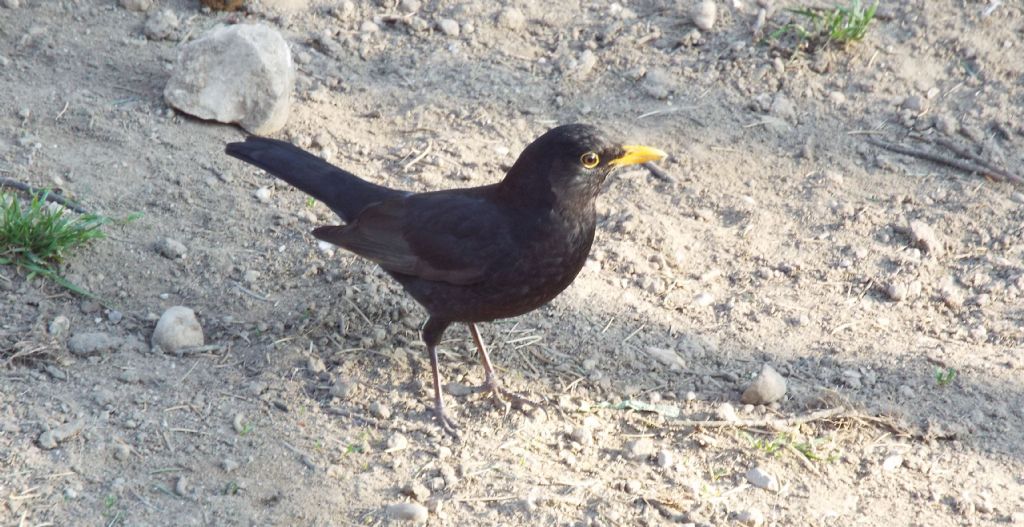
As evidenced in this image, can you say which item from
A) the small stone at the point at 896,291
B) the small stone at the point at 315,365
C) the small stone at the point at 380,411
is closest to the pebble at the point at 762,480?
the small stone at the point at 380,411

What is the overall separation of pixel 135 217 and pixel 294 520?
7.18 ft

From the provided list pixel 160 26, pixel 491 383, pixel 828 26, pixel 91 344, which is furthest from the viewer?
pixel 828 26

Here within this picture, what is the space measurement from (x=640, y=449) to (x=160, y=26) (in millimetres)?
4309

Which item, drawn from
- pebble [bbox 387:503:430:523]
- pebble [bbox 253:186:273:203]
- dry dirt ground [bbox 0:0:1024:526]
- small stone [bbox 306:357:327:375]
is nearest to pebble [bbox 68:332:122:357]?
dry dirt ground [bbox 0:0:1024:526]

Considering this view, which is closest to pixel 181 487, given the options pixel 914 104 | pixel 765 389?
pixel 765 389

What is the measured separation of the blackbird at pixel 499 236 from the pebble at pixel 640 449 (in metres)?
0.54

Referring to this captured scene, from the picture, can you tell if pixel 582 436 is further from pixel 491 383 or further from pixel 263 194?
pixel 263 194

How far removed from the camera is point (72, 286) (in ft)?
17.0

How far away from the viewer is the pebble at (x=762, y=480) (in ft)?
15.1

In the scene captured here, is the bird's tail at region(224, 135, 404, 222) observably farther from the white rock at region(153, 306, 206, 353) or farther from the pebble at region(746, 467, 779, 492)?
the pebble at region(746, 467, 779, 492)

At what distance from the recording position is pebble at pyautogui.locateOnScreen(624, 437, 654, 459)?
4.75 m

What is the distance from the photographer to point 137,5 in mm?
7301

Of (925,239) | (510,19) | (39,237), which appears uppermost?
(510,19)

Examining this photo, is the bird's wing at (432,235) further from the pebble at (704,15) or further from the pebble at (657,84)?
the pebble at (704,15)
